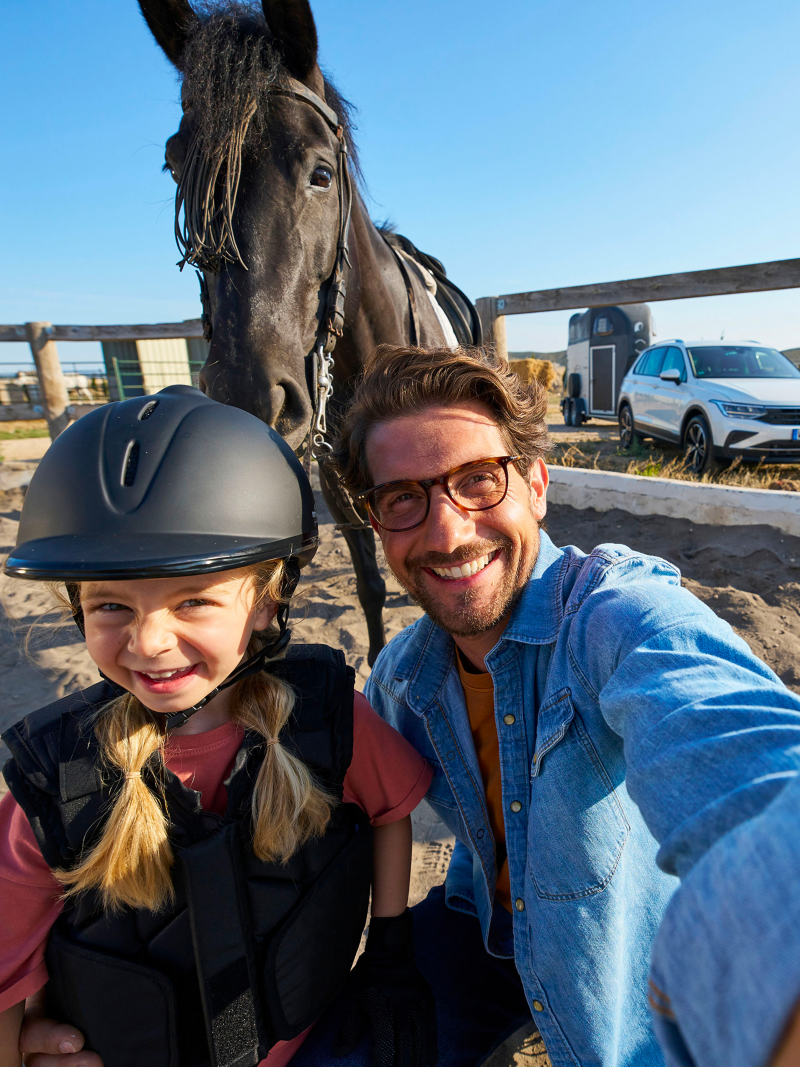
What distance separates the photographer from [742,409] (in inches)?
265

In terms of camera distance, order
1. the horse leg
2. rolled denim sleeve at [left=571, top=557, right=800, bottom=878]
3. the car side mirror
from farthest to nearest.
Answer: the car side mirror → the horse leg → rolled denim sleeve at [left=571, top=557, right=800, bottom=878]

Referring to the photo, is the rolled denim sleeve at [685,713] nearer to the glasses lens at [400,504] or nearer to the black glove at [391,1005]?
the glasses lens at [400,504]

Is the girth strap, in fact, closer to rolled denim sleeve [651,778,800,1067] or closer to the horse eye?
rolled denim sleeve [651,778,800,1067]

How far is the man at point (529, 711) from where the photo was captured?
867mm

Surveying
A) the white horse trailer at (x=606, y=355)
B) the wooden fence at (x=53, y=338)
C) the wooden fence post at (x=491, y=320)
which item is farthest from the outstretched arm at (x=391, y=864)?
the white horse trailer at (x=606, y=355)

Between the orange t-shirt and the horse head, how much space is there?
118 centimetres

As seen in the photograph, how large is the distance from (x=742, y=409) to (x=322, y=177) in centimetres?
624

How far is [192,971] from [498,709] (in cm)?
85

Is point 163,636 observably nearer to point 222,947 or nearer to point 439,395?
point 222,947

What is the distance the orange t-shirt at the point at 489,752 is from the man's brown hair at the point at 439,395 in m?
0.61

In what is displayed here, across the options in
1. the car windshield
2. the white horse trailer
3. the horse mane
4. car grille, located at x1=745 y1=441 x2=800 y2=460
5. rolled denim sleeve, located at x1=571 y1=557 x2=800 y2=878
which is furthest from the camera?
the white horse trailer

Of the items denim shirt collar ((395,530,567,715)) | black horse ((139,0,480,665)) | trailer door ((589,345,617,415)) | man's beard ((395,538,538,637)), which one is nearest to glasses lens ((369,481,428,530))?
man's beard ((395,538,538,637))

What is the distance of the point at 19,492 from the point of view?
299 inches

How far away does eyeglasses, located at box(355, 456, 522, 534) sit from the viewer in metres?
1.41
